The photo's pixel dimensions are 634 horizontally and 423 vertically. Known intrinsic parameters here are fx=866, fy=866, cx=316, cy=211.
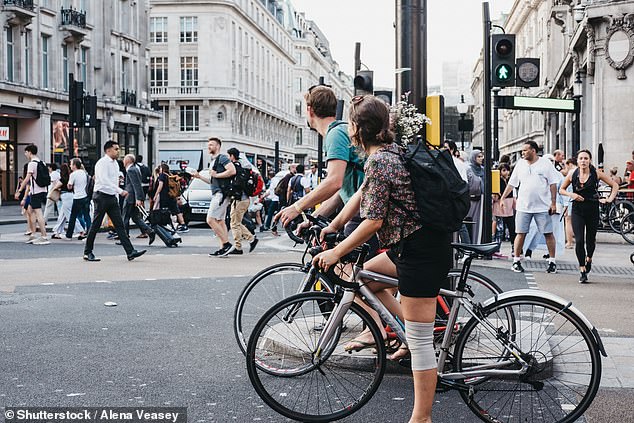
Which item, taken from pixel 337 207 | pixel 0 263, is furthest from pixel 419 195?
pixel 0 263

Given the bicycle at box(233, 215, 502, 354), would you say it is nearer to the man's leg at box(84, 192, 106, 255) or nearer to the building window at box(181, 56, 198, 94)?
the man's leg at box(84, 192, 106, 255)

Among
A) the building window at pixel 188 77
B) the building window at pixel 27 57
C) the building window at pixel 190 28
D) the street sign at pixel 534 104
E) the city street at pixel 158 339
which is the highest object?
the building window at pixel 190 28

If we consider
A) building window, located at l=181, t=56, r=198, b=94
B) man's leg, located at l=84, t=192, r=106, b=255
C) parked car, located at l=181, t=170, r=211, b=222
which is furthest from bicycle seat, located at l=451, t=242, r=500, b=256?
building window, located at l=181, t=56, r=198, b=94

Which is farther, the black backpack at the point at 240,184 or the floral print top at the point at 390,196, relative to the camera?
the black backpack at the point at 240,184

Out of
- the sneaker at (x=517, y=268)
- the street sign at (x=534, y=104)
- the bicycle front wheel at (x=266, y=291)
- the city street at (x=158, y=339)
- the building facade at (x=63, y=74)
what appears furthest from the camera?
the building facade at (x=63, y=74)

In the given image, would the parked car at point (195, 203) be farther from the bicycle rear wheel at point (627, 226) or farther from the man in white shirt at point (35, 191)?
the bicycle rear wheel at point (627, 226)

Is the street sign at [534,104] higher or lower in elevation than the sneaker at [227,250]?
higher

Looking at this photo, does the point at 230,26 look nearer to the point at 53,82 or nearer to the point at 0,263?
the point at 53,82

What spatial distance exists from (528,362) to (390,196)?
3.91 feet

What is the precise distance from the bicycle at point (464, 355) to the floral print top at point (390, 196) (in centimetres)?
57

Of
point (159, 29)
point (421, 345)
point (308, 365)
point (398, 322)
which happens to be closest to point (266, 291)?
point (308, 365)

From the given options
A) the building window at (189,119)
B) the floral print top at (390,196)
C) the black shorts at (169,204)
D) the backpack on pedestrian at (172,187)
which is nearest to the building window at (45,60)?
the black shorts at (169,204)

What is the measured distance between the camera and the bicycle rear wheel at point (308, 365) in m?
4.63

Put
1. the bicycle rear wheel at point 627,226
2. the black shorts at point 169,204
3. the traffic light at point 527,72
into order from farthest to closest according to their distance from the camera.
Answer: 1. the black shorts at point 169,204
2. the bicycle rear wheel at point 627,226
3. the traffic light at point 527,72
